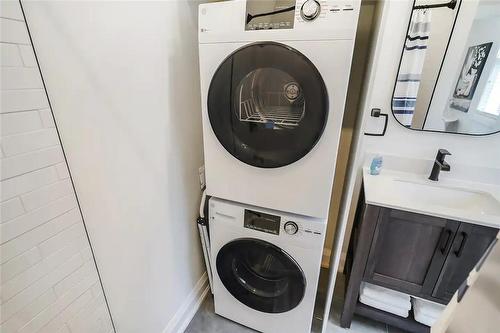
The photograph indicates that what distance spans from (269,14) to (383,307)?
1.71m

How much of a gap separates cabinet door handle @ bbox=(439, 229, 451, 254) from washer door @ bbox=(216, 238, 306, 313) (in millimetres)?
710

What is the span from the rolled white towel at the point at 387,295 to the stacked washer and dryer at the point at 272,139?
433 mm

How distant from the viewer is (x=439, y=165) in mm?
1422

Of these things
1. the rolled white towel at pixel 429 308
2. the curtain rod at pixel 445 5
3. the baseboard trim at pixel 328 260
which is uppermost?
the curtain rod at pixel 445 5

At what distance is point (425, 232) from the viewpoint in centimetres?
120

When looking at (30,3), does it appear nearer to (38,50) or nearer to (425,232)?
(38,50)

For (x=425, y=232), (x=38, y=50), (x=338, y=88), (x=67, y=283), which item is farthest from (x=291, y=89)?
(x=67, y=283)

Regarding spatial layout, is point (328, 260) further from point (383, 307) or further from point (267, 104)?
point (267, 104)

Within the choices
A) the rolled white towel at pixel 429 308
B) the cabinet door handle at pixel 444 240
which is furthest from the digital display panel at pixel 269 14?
the rolled white towel at pixel 429 308

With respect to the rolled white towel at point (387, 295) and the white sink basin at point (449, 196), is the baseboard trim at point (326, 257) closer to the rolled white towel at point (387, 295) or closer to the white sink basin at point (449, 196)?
the rolled white towel at point (387, 295)

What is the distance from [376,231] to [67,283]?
137 cm

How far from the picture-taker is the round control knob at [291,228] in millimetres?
1170

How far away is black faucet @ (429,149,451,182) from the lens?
140cm

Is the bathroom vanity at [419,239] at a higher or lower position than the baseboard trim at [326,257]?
higher
